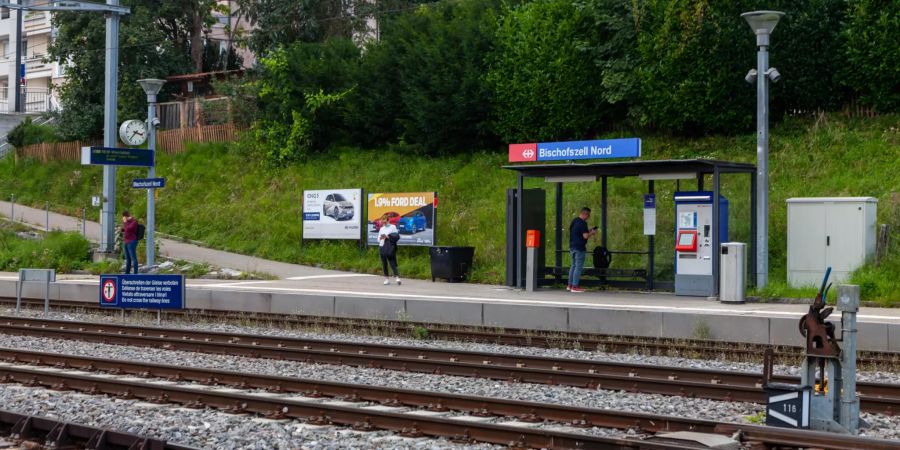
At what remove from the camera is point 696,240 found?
20766mm

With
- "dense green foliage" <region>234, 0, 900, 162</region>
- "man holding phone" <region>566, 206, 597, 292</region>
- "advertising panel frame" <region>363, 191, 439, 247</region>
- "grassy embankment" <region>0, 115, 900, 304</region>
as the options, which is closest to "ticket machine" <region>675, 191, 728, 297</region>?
"grassy embankment" <region>0, 115, 900, 304</region>

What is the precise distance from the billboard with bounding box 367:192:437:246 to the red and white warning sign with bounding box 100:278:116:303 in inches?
321

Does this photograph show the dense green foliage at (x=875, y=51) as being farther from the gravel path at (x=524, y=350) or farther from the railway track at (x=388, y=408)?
the railway track at (x=388, y=408)

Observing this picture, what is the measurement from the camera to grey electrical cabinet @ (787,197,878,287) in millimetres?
20062

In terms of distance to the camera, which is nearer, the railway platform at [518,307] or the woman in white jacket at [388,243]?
the railway platform at [518,307]

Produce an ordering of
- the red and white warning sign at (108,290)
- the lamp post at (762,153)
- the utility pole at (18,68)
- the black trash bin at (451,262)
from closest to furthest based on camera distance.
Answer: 1. the lamp post at (762,153)
2. the red and white warning sign at (108,290)
3. the black trash bin at (451,262)
4. the utility pole at (18,68)

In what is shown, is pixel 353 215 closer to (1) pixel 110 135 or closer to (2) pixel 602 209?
(1) pixel 110 135

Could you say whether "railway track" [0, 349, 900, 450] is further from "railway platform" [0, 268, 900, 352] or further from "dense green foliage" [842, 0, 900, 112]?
"dense green foliage" [842, 0, 900, 112]

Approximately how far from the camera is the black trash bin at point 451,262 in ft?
83.9

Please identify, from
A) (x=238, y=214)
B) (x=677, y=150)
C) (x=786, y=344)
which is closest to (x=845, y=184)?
(x=677, y=150)

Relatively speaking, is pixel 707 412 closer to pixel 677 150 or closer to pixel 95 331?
pixel 95 331

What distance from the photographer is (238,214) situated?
3500cm

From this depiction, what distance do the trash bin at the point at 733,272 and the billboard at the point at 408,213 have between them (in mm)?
9299

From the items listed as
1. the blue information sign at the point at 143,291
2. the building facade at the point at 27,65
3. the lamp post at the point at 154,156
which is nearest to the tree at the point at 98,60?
the lamp post at the point at 154,156
